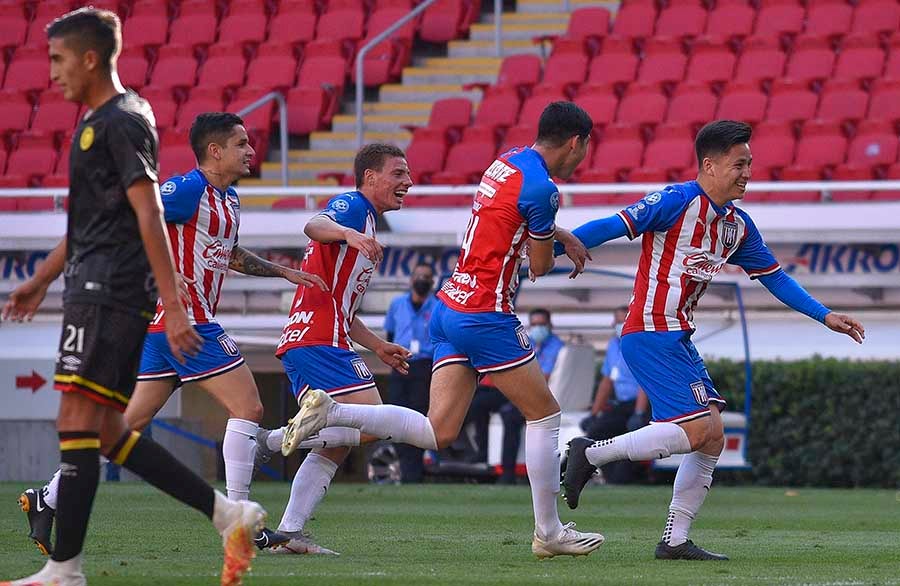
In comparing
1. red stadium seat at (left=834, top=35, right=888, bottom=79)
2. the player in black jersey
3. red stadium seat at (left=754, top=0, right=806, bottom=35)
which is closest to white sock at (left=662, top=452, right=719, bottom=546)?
the player in black jersey

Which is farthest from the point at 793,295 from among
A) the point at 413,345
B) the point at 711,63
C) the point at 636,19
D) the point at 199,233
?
the point at 636,19

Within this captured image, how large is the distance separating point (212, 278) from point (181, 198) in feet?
1.50

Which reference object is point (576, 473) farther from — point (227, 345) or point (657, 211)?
point (227, 345)

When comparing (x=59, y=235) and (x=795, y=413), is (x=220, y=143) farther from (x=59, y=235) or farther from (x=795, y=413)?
(x=59, y=235)

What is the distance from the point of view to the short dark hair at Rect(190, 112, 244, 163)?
812cm

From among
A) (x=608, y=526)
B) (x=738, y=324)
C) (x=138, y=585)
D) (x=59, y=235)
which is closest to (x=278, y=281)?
(x=59, y=235)

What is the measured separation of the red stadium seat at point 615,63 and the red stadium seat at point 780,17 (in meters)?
1.63

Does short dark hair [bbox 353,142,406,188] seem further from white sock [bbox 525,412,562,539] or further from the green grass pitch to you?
the green grass pitch

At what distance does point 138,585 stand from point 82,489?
56 centimetres

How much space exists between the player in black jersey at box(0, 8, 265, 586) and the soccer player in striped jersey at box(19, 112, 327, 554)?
2.31 meters

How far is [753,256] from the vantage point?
26.1ft

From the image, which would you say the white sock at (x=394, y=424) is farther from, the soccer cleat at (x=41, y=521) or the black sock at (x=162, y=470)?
the black sock at (x=162, y=470)

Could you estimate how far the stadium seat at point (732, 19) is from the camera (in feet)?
68.3

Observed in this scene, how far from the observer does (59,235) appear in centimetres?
1844
